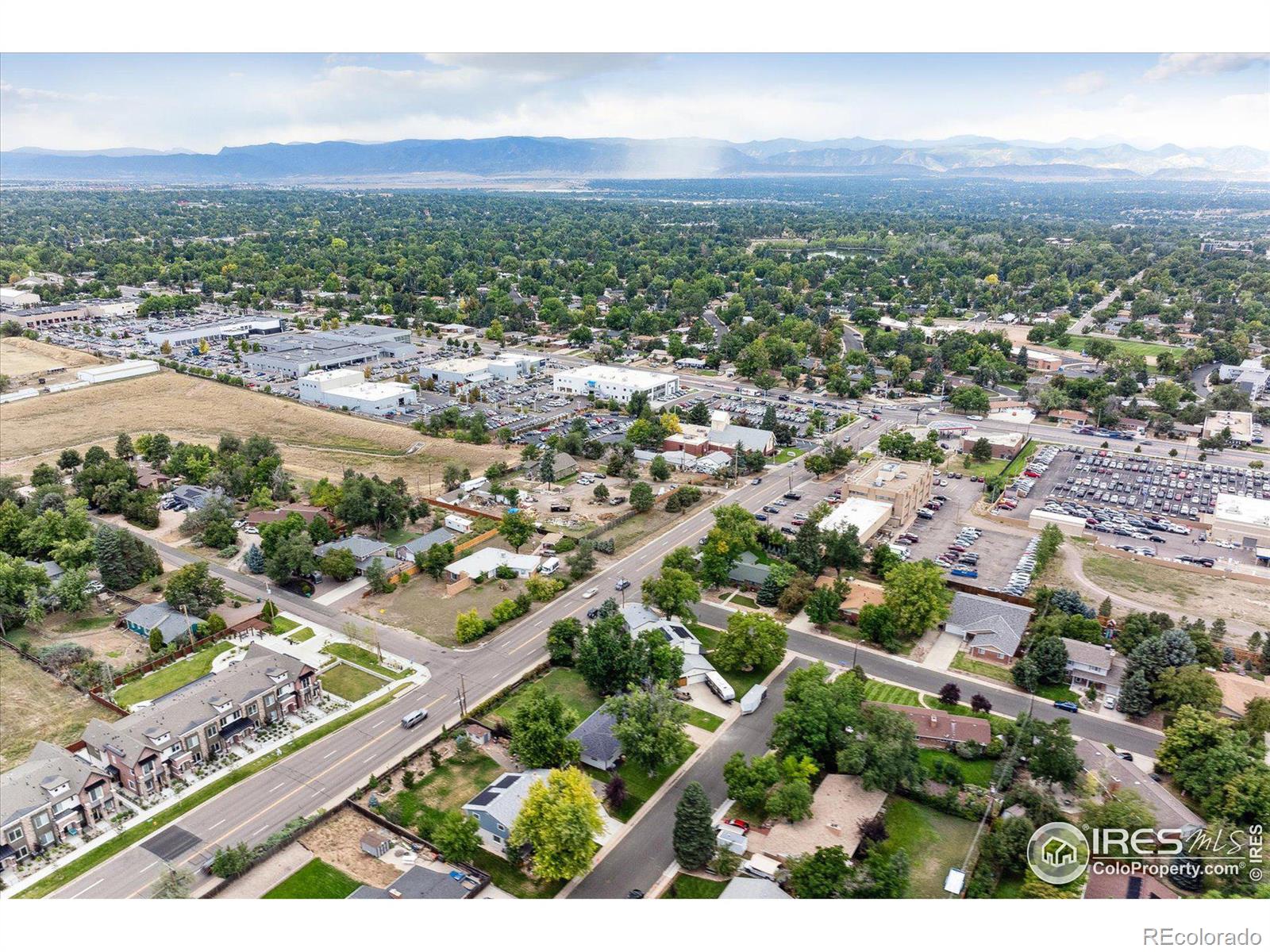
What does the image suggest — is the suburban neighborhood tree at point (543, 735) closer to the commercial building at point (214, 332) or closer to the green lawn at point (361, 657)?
the green lawn at point (361, 657)

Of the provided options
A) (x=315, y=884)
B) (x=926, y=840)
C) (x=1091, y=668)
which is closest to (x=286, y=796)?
(x=315, y=884)

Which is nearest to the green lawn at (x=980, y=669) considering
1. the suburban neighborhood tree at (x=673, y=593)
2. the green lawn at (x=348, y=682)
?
the suburban neighborhood tree at (x=673, y=593)

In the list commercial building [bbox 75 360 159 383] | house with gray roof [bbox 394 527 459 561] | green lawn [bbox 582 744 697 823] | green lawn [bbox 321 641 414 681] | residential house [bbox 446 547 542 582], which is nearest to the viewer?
green lawn [bbox 582 744 697 823]

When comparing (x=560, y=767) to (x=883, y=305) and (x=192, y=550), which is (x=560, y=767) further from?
(x=883, y=305)

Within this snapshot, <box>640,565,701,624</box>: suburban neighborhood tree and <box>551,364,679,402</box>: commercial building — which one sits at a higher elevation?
<box>551,364,679,402</box>: commercial building

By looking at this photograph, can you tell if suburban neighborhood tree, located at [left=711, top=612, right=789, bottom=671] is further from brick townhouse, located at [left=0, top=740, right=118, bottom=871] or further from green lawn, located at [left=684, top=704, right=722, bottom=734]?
brick townhouse, located at [left=0, top=740, right=118, bottom=871]

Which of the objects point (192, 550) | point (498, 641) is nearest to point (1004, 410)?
point (498, 641)

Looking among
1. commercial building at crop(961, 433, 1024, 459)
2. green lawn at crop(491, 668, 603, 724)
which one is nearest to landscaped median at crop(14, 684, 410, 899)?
green lawn at crop(491, 668, 603, 724)
